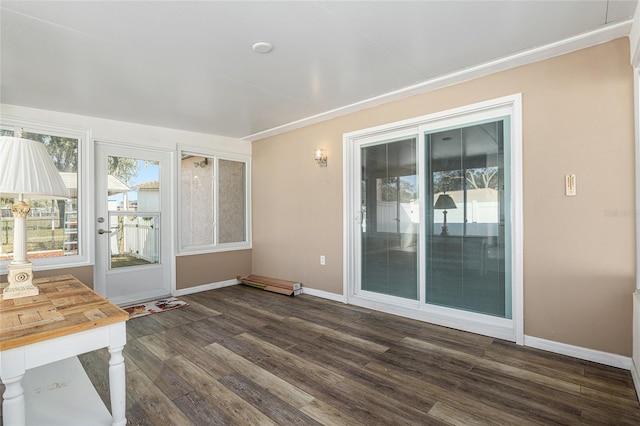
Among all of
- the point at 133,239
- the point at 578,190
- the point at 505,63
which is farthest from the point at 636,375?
the point at 133,239

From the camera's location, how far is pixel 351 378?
2256 millimetres

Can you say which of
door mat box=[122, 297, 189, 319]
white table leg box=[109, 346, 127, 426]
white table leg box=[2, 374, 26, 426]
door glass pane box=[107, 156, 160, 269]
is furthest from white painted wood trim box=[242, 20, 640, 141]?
white table leg box=[2, 374, 26, 426]

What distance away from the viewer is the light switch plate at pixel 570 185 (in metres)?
2.47

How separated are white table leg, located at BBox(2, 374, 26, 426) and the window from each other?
11.4 ft

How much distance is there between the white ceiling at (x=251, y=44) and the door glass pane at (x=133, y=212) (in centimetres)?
→ 95

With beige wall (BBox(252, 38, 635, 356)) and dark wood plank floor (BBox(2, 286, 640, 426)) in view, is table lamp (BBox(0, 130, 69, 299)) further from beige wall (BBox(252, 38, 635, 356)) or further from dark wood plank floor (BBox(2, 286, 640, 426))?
beige wall (BBox(252, 38, 635, 356))

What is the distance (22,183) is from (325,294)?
3279 millimetres

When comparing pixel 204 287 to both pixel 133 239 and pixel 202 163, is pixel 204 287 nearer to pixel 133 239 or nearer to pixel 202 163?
pixel 133 239

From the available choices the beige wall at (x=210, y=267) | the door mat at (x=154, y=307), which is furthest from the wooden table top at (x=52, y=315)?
the beige wall at (x=210, y=267)

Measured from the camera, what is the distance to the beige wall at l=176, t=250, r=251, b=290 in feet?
15.2

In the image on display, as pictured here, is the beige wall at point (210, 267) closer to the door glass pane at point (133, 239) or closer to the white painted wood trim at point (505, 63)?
the door glass pane at point (133, 239)

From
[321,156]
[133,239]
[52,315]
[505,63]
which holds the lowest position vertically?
[52,315]

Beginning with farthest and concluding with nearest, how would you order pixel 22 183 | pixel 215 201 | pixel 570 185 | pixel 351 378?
pixel 215 201
pixel 570 185
pixel 351 378
pixel 22 183

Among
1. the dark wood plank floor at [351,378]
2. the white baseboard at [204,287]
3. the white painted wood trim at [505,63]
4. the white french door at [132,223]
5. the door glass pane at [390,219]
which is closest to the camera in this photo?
the dark wood plank floor at [351,378]
